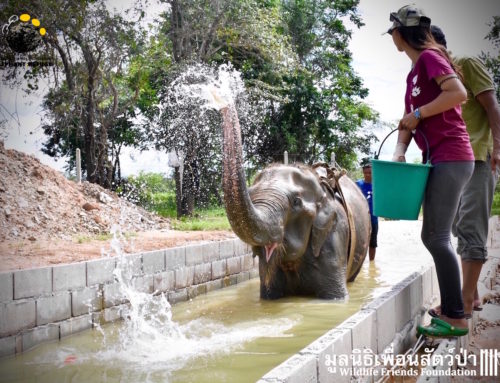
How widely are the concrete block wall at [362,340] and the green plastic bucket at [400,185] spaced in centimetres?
81

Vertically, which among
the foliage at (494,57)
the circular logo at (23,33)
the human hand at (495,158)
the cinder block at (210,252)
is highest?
the circular logo at (23,33)

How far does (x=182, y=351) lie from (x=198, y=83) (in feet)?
47.5

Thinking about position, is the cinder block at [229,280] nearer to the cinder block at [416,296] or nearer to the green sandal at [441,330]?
the cinder block at [416,296]

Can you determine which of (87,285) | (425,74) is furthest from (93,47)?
(425,74)

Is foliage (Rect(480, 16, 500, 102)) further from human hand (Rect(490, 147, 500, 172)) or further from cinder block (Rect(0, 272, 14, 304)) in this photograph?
cinder block (Rect(0, 272, 14, 304))

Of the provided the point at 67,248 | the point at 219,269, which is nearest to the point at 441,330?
the point at 219,269

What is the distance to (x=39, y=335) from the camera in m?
5.30

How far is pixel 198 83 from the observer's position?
714 inches

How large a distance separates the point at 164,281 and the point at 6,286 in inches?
96.9

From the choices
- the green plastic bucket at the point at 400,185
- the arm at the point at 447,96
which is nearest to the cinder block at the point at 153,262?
the green plastic bucket at the point at 400,185

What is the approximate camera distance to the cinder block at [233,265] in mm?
8720

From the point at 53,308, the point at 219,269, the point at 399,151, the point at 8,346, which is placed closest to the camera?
the point at 399,151

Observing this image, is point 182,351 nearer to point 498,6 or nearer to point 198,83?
point 498,6

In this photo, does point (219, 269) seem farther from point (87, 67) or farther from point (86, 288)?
point (87, 67)
